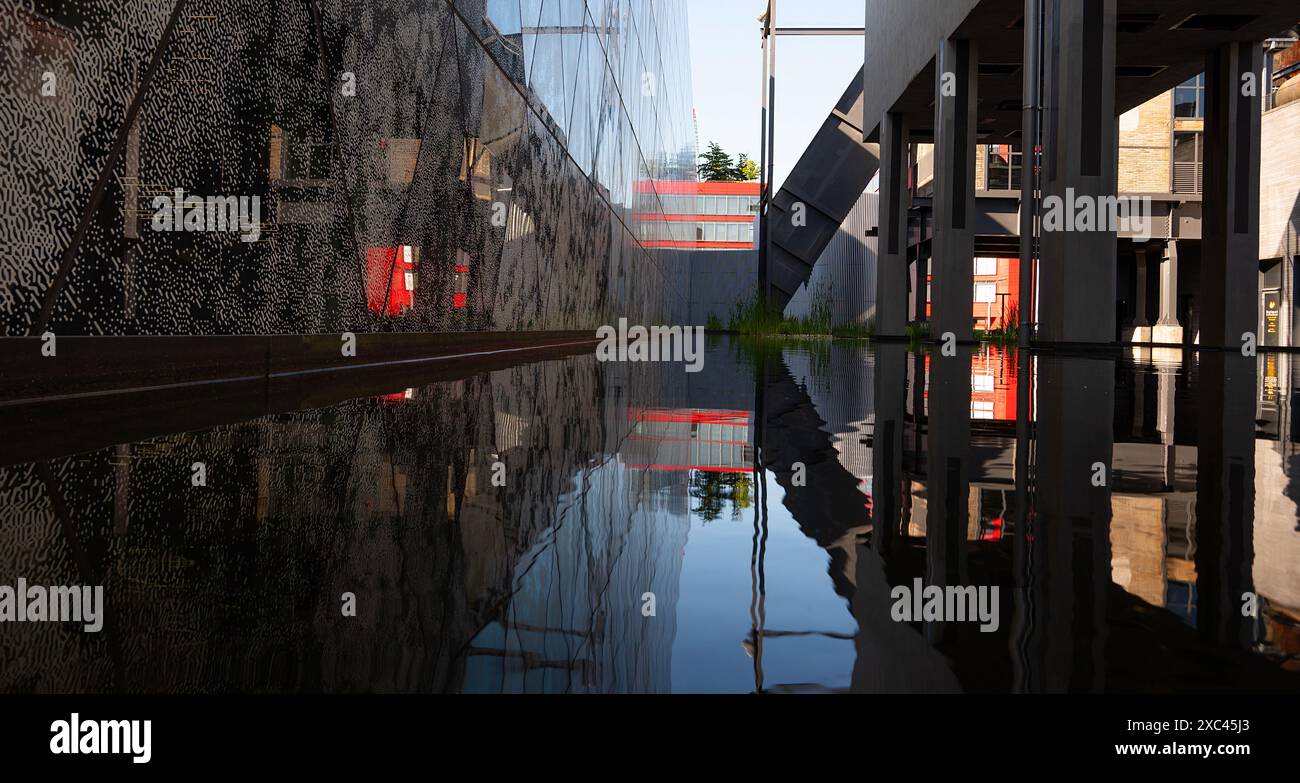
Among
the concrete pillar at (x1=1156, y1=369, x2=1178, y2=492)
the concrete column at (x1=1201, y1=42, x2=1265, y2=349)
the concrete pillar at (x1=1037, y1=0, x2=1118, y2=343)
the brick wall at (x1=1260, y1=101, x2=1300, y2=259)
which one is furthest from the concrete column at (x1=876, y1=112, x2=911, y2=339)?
the concrete pillar at (x1=1156, y1=369, x2=1178, y2=492)

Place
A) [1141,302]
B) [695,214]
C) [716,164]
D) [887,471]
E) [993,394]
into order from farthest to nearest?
[716,164]
[695,214]
[1141,302]
[993,394]
[887,471]

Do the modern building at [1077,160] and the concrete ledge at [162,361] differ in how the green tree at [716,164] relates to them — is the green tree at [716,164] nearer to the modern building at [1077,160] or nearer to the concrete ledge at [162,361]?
the modern building at [1077,160]

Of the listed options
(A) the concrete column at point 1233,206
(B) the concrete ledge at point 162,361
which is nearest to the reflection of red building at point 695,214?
(A) the concrete column at point 1233,206

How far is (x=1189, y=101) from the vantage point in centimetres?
1984

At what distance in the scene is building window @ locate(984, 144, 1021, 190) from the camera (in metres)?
17.8

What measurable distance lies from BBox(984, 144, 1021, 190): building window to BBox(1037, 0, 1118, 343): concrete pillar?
1127 cm

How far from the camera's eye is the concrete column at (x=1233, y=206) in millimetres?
10039

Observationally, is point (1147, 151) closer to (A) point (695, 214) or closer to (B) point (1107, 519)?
(A) point (695, 214)

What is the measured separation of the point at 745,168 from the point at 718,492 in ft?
177

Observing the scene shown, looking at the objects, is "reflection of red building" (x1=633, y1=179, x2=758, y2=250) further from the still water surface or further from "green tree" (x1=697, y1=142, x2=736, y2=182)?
"green tree" (x1=697, y1=142, x2=736, y2=182)

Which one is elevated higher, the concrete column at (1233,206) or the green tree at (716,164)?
the green tree at (716,164)

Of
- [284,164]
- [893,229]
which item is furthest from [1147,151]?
[284,164]

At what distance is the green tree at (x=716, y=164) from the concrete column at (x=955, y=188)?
43091 mm
